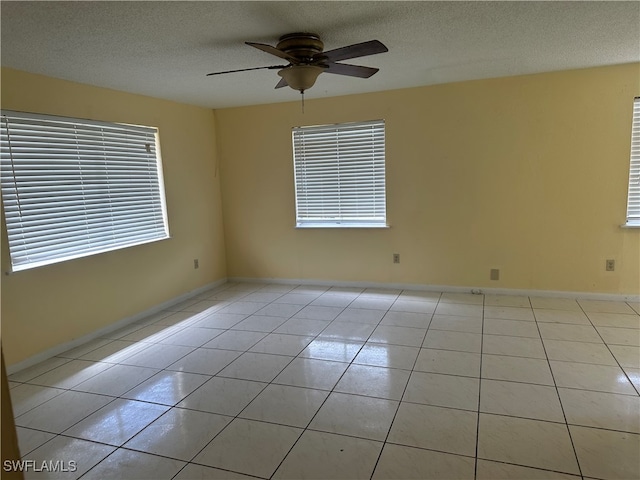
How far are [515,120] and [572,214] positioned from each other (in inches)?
43.5

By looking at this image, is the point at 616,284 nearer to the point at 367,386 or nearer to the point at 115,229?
the point at 367,386

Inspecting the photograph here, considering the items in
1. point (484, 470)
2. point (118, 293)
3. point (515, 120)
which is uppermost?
point (515, 120)

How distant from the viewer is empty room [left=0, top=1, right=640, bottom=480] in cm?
217

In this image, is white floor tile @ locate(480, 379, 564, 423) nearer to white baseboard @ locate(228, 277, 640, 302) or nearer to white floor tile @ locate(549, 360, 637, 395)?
white floor tile @ locate(549, 360, 637, 395)

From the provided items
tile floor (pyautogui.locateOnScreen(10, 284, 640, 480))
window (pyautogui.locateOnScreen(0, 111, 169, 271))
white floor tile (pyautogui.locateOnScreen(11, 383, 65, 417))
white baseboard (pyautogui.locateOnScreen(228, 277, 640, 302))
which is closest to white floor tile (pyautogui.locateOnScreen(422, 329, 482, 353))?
tile floor (pyautogui.locateOnScreen(10, 284, 640, 480))

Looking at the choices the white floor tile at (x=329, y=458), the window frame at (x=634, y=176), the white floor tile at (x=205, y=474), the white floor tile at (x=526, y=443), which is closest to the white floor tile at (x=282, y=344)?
the white floor tile at (x=329, y=458)

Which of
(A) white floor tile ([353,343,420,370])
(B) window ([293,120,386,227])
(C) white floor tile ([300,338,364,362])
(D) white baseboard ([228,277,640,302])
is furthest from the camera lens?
(B) window ([293,120,386,227])

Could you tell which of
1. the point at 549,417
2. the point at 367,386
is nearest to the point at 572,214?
the point at 549,417

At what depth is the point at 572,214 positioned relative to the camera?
13.5 ft

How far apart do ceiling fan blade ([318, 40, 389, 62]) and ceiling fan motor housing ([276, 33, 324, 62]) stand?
3.2 inches

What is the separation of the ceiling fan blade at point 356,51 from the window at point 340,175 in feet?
6.65

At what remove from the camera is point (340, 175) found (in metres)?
4.90

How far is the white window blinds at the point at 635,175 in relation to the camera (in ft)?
12.6

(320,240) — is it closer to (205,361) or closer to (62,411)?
(205,361)
